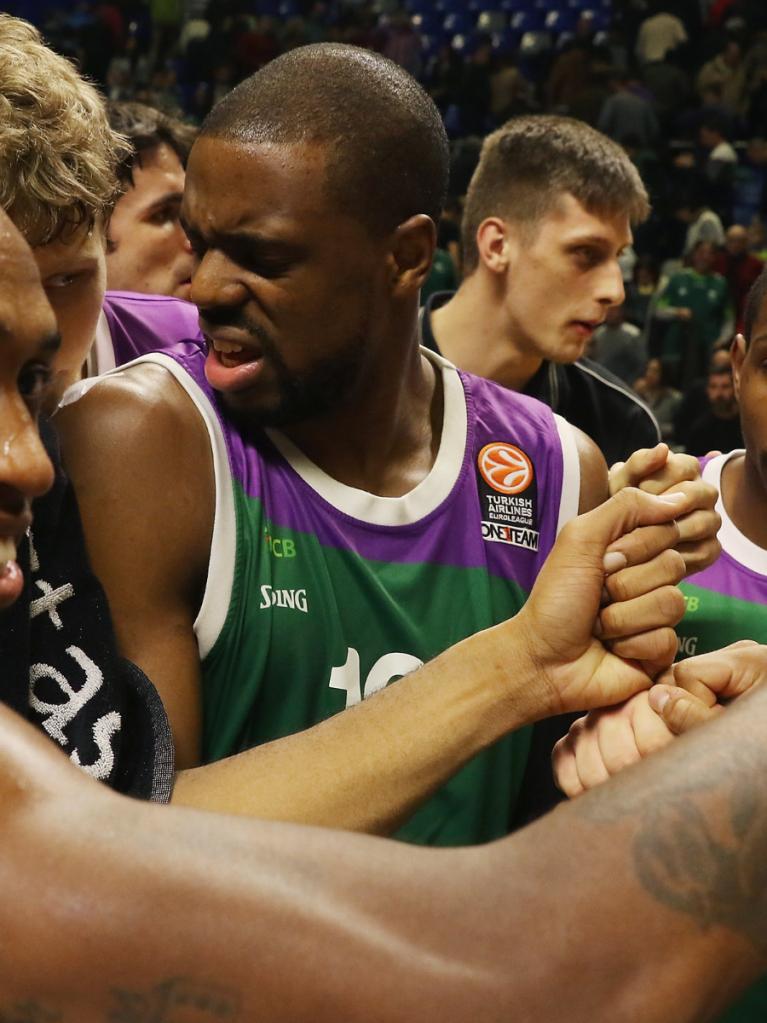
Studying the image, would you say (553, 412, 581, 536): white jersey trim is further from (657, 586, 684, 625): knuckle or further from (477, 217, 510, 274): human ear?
(477, 217, 510, 274): human ear

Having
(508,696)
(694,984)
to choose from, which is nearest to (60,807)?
(694,984)

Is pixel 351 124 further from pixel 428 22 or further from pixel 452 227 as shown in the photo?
pixel 428 22

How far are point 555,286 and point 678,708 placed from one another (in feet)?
8.73

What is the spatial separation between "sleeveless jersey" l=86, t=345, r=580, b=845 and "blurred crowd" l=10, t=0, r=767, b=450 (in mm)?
6988

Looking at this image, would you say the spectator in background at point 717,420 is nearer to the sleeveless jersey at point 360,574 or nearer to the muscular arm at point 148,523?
the sleeveless jersey at point 360,574

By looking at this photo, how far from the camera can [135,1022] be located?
3.60ft

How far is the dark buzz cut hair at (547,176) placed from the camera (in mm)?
4273

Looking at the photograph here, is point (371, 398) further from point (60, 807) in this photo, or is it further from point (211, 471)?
point (60, 807)

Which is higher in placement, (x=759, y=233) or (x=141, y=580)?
(x=141, y=580)

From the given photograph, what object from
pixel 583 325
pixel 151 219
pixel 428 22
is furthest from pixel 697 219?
pixel 151 219

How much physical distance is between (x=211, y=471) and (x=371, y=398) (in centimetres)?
34

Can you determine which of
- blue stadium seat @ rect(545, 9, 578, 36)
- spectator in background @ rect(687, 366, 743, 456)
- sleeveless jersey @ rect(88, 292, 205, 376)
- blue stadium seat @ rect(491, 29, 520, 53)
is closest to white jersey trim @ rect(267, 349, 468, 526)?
sleeveless jersey @ rect(88, 292, 205, 376)

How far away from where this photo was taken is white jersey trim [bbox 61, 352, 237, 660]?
1.92 m

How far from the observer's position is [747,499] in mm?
2449
